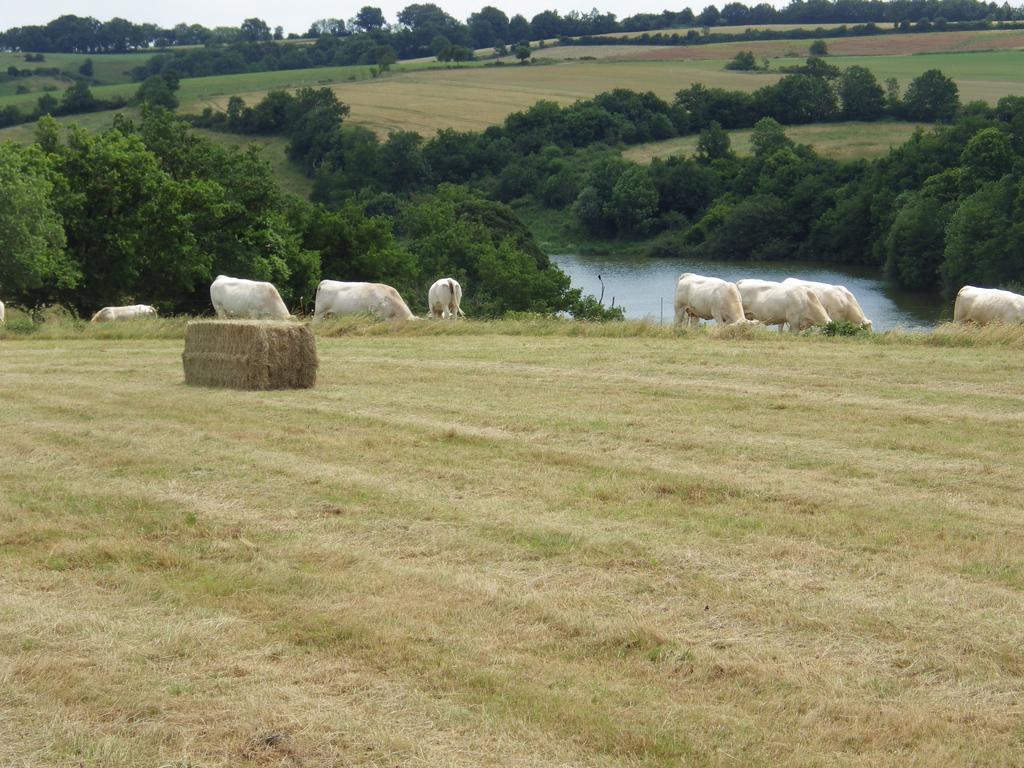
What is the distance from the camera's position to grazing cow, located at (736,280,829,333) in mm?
25812

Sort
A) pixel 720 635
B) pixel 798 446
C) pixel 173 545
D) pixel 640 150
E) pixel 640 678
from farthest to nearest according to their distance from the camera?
pixel 640 150, pixel 798 446, pixel 173 545, pixel 720 635, pixel 640 678

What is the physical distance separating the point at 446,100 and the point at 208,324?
104 metres

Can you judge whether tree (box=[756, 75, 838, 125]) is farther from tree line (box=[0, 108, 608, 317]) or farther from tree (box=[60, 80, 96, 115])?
tree line (box=[0, 108, 608, 317])

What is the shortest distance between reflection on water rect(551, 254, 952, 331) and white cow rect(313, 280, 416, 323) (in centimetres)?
2440

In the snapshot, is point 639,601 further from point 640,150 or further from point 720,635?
point 640,150

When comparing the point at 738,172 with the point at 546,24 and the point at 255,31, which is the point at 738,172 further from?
the point at 255,31

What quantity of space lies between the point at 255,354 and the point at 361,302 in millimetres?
12422

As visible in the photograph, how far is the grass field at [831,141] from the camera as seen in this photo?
3898 inches

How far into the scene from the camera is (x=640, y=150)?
11262cm

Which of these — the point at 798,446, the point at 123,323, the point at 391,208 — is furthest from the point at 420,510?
the point at 391,208

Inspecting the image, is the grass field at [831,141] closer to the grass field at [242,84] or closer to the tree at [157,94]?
the grass field at [242,84]

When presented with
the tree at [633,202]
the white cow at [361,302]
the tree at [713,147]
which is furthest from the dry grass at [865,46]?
the white cow at [361,302]

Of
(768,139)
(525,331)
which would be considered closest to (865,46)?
(768,139)

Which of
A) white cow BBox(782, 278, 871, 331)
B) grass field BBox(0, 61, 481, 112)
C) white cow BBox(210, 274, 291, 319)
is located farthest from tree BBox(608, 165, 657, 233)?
white cow BBox(210, 274, 291, 319)
